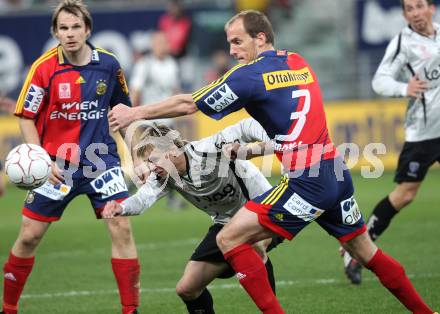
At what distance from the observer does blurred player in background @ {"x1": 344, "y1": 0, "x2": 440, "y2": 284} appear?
904cm

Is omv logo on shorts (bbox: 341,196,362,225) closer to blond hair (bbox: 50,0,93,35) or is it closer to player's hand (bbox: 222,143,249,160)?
player's hand (bbox: 222,143,249,160)

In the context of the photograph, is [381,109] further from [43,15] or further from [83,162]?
[83,162]

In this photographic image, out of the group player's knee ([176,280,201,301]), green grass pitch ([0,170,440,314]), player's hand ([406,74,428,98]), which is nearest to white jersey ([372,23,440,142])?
player's hand ([406,74,428,98])

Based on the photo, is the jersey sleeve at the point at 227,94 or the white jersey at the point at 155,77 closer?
the jersey sleeve at the point at 227,94

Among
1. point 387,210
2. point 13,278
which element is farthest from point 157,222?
point 13,278

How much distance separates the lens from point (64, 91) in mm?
7395

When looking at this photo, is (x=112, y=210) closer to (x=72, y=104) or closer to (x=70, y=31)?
(x=72, y=104)

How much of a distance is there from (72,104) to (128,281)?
1455 mm

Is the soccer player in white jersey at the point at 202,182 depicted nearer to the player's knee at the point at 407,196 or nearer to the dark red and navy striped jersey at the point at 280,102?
the dark red and navy striped jersey at the point at 280,102

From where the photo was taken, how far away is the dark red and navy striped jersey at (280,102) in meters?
6.12

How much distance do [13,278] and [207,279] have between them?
1722 millimetres

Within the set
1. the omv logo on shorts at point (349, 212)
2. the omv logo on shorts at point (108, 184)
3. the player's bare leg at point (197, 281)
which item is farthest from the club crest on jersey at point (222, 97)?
the omv logo on shorts at point (108, 184)

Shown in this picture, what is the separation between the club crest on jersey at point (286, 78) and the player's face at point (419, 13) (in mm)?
3102

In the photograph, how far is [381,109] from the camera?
17969mm
